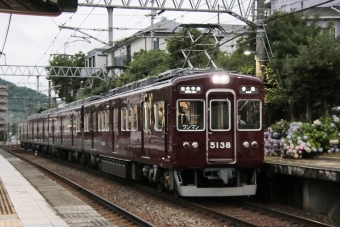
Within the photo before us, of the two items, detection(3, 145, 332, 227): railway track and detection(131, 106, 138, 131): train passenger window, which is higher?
detection(131, 106, 138, 131): train passenger window

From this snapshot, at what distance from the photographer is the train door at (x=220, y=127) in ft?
43.3

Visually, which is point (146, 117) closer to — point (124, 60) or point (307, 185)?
point (307, 185)

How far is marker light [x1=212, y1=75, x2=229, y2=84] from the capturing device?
13414 mm

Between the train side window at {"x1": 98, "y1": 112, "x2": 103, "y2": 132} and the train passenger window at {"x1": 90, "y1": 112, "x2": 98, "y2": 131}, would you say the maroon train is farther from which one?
the train passenger window at {"x1": 90, "y1": 112, "x2": 98, "y2": 131}

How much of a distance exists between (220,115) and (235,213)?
235cm

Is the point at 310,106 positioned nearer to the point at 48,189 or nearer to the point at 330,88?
the point at 330,88

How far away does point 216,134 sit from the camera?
13.2 metres

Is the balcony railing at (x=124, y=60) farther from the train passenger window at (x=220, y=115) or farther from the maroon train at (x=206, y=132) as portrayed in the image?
the train passenger window at (x=220, y=115)

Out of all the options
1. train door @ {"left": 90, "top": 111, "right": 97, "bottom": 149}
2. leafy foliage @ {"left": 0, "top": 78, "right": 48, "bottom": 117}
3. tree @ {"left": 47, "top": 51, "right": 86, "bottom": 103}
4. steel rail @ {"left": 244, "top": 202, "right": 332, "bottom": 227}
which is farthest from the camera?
leafy foliage @ {"left": 0, "top": 78, "right": 48, "bottom": 117}

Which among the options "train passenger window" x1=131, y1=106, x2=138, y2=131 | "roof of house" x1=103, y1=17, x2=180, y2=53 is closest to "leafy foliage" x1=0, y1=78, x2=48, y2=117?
"roof of house" x1=103, y1=17, x2=180, y2=53

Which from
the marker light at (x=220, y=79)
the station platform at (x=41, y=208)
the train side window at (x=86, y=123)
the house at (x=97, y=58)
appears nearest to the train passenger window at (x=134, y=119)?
the station platform at (x=41, y=208)

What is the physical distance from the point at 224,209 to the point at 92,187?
6668 mm

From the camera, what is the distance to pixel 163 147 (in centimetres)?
1380

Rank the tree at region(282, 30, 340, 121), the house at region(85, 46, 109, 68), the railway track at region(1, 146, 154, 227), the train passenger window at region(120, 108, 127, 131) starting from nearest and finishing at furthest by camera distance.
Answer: the railway track at region(1, 146, 154, 227) → the tree at region(282, 30, 340, 121) → the train passenger window at region(120, 108, 127, 131) → the house at region(85, 46, 109, 68)
